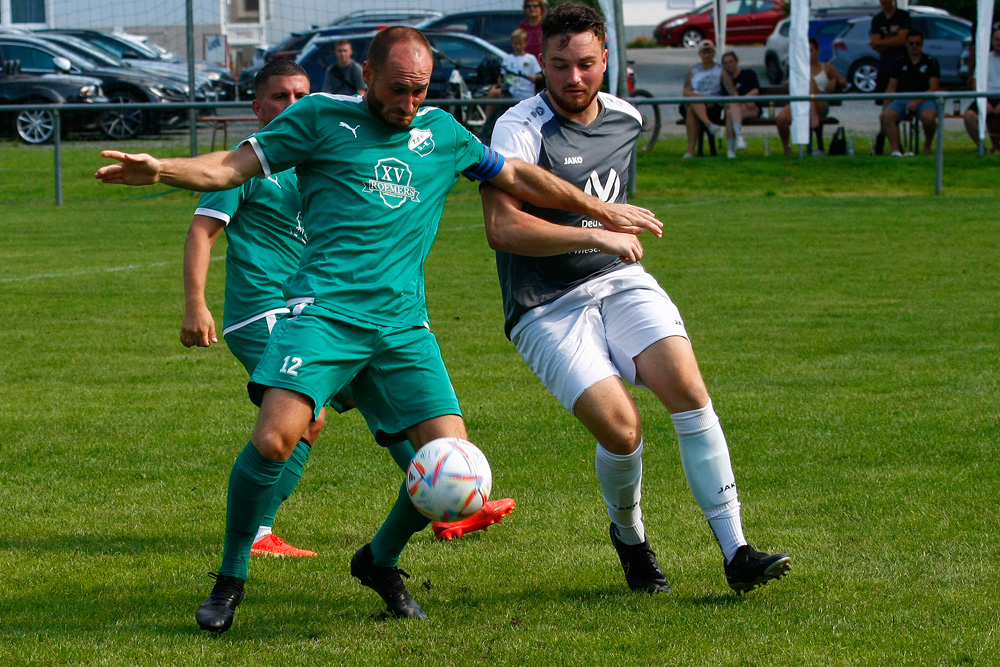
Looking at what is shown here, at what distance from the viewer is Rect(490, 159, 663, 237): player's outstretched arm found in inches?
172

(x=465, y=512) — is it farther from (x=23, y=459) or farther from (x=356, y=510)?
(x=23, y=459)

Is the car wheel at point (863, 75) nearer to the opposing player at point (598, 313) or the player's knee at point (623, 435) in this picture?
the opposing player at point (598, 313)

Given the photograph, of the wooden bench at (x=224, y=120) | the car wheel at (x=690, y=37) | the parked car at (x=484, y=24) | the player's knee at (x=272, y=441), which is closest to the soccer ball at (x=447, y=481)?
the player's knee at (x=272, y=441)

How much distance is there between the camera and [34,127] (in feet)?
64.7

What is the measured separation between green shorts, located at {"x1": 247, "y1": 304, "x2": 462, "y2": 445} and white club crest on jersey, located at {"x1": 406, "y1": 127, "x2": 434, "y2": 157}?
602 mm

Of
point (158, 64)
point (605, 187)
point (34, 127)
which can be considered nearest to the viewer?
point (605, 187)

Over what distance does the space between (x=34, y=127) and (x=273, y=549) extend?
16.7 meters

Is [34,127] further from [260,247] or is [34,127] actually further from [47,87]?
[260,247]

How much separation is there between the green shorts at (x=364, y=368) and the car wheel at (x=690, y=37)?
129 ft

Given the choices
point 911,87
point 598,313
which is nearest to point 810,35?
point 911,87

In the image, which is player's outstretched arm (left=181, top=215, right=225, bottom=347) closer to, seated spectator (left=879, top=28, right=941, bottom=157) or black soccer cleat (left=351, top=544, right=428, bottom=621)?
black soccer cleat (left=351, top=544, right=428, bottom=621)

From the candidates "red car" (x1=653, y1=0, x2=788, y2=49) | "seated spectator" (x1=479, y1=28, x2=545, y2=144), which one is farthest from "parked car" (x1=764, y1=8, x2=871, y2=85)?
"seated spectator" (x1=479, y1=28, x2=545, y2=144)

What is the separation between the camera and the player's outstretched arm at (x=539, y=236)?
4.29 metres

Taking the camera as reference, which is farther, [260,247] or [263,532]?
[260,247]
